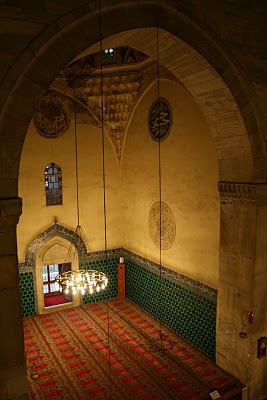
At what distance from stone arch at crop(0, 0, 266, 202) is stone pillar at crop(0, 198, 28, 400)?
0.89ft

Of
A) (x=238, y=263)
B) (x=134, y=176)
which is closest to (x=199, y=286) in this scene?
(x=238, y=263)

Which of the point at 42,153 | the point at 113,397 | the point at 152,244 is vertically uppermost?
the point at 42,153

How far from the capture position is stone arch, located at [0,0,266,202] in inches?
147

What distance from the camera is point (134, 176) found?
9094mm

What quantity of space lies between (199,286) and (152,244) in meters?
1.81

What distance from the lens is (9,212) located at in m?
3.72

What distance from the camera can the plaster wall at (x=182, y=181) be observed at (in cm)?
678

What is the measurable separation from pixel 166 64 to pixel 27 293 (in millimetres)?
5960

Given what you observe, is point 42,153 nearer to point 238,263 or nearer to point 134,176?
point 134,176

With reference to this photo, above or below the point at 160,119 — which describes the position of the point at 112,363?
below

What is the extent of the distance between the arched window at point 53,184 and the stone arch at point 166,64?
4171mm

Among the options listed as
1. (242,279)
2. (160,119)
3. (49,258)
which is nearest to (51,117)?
(160,119)

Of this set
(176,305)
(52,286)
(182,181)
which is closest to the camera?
(182,181)

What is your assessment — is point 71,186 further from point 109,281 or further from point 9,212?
point 9,212
